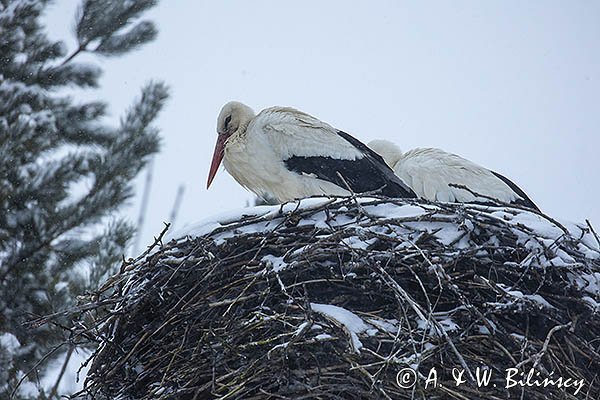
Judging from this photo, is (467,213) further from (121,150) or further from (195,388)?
(121,150)

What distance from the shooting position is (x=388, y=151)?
5.41m

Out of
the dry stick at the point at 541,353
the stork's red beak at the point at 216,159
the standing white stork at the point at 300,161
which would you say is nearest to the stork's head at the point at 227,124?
the stork's red beak at the point at 216,159

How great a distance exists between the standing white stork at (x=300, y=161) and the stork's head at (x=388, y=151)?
933 millimetres

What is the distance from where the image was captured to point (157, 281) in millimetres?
2902

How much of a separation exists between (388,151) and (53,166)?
2.10m

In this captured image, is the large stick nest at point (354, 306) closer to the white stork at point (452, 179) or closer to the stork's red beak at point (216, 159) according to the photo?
the white stork at point (452, 179)

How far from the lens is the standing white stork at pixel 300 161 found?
4211 millimetres

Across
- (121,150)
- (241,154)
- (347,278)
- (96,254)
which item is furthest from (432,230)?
(121,150)

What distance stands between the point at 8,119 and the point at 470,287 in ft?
13.2

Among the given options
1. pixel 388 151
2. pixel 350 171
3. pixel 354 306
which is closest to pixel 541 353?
pixel 354 306

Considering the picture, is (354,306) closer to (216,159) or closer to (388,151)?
(216,159)

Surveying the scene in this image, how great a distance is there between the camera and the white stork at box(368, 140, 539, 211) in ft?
14.6

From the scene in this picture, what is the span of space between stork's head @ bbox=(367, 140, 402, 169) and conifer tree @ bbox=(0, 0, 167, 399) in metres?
1.48

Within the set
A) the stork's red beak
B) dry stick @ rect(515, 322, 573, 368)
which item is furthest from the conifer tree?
dry stick @ rect(515, 322, 573, 368)
